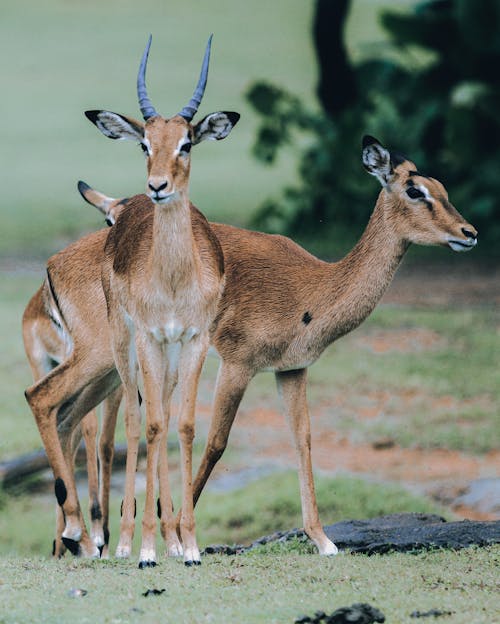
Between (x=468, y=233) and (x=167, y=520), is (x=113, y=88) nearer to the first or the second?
(x=468, y=233)

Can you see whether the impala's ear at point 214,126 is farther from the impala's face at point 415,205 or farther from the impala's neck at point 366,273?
the impala's neck at point 366,273

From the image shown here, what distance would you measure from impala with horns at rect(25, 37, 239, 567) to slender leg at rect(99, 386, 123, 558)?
0.89m

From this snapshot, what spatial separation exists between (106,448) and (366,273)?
1.82 m

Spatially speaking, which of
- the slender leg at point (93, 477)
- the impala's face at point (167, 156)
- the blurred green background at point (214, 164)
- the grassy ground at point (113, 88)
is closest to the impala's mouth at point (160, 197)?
the impala's face at point (167, 156)

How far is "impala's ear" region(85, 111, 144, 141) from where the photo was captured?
6414 millimetres

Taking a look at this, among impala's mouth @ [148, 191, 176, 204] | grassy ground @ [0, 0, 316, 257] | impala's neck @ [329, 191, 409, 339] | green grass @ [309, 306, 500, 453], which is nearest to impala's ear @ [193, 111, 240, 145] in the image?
impala's mouth @ [148, 191, 176, 204]

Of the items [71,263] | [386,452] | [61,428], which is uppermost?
[71,263]

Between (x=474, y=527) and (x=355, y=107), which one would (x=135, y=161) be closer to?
(x=355, y=107)

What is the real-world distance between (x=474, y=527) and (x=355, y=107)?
13.9 meters

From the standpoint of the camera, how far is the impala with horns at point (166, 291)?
6.27 metres

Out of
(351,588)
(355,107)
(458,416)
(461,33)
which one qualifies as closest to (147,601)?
(351,588)

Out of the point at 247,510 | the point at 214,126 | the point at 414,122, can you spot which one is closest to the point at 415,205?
the point at 214,126

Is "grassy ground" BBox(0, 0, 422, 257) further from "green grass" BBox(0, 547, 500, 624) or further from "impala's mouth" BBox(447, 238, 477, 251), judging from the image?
"green grass" BBox(0, 547, 500, 624)

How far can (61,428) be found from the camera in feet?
24.9
